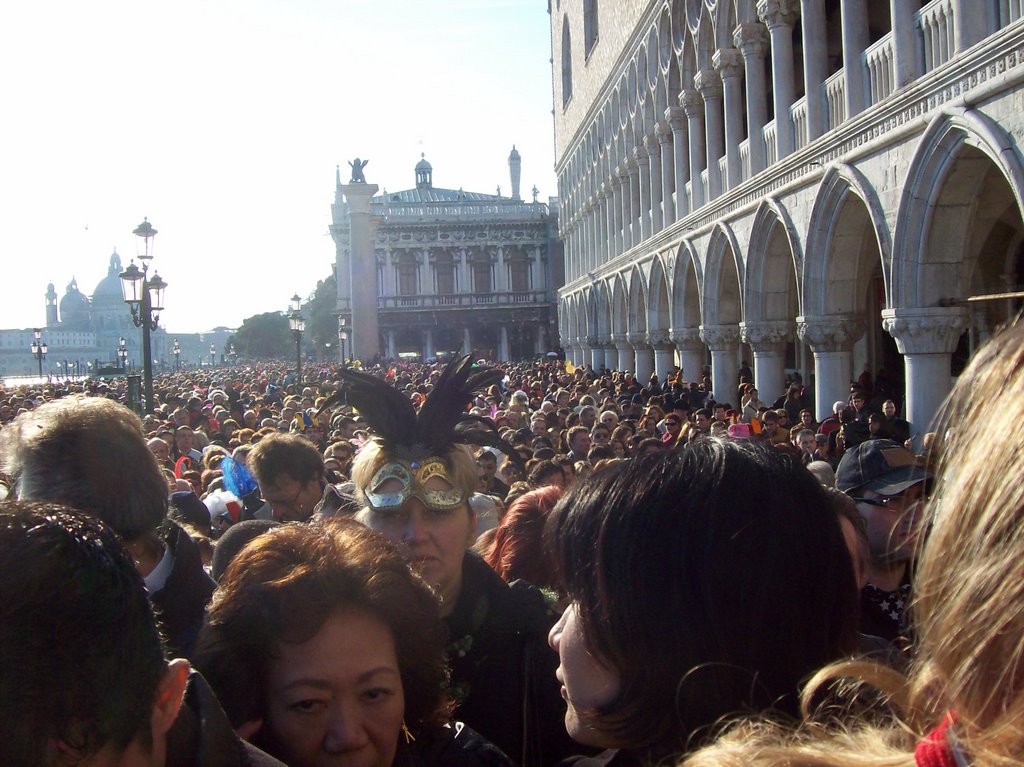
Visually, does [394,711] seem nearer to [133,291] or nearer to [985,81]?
[985,81]

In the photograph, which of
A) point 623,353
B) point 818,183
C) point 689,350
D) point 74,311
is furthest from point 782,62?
point 74,311

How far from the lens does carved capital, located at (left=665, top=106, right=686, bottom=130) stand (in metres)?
20.9

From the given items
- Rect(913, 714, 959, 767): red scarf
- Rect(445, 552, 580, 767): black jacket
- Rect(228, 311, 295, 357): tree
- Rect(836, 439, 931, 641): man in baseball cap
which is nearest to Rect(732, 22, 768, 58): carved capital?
Rect(836, 439, 931, 641): man in baseball cap

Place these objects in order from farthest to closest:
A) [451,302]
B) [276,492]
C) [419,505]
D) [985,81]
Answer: [451,302], [985,81], [276,492], [419,505]

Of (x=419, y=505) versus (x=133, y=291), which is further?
(x=133, y=291)

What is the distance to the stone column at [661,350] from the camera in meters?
24.3

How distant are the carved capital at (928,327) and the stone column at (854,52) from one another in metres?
2.61

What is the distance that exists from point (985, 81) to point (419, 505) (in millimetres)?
7657

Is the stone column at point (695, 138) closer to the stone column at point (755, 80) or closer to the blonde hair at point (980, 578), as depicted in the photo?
the stone column at point (755, 80)

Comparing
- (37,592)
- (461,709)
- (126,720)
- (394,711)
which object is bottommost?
(461,709)

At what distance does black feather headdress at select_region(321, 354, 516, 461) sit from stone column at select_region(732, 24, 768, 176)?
44.3 ft

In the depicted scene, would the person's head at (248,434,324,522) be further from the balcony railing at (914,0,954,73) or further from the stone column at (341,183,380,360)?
the stone column at (341,183,380,360)

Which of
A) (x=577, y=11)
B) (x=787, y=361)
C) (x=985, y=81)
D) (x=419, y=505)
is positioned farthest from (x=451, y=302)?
(x=419, y=505)

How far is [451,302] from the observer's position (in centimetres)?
6556
